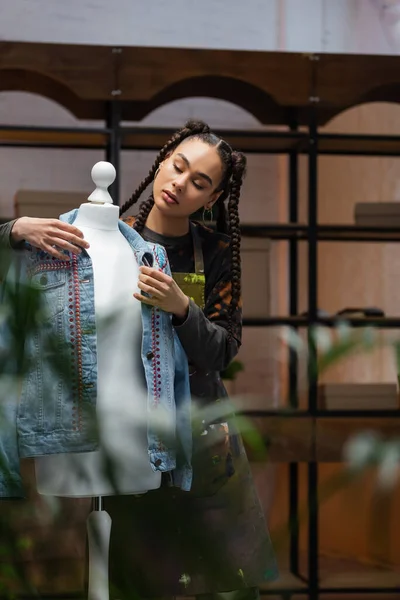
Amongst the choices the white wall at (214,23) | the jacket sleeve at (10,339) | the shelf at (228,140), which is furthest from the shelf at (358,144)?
the jacket sleeve at (10,339)

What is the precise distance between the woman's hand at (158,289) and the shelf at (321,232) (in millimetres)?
2702

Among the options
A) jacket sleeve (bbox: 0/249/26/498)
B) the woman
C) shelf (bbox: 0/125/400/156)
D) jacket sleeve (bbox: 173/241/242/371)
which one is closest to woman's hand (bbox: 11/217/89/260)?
the woman

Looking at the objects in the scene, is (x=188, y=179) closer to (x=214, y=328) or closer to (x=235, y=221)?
(x=235, y=221)

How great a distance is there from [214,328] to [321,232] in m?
2.95

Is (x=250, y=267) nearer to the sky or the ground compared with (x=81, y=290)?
nearer to the sky

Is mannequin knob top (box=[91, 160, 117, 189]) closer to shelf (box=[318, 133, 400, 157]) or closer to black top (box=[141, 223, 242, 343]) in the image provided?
black top (box=[141, 223, 242, 343])

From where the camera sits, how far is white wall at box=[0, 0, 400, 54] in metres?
5.39

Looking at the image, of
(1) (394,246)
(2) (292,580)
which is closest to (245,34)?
(1) (394,246)

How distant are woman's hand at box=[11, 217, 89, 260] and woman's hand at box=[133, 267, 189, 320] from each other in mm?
116

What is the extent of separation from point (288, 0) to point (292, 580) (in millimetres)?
3115

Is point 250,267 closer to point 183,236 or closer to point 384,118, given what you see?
point 384,118

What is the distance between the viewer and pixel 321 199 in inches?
236

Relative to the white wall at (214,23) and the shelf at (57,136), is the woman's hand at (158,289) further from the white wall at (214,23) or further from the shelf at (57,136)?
the white wall at (214,23)

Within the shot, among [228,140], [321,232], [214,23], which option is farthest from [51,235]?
[214,23]
